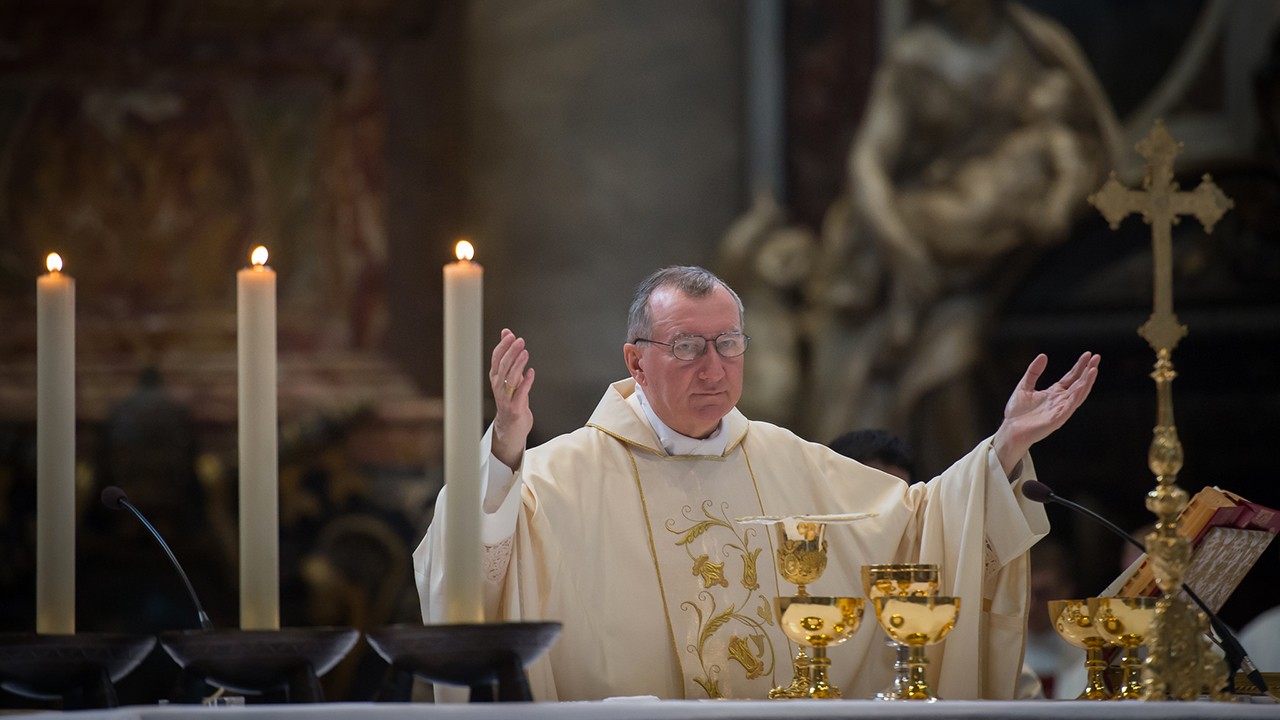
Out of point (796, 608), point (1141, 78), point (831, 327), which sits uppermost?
point (1141, 78)

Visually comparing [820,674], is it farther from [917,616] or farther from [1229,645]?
[1229,645]

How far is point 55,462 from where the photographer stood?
7.03 ft

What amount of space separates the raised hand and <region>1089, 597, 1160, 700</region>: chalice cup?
1.48ft

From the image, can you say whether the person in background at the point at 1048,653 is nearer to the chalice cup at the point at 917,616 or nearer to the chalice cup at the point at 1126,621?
the chalice cup at the point at 1126,621

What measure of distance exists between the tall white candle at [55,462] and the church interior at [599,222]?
5.63 meters

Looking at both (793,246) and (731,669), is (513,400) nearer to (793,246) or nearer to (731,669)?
(731,669)

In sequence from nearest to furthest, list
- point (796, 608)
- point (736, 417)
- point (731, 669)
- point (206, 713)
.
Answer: point (206, 713), point (796, 608), point (731, 669), point (736, 417)

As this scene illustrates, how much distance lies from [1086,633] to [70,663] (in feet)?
6.18

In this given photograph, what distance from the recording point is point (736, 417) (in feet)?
12.7

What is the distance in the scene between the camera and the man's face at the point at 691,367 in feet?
11.8

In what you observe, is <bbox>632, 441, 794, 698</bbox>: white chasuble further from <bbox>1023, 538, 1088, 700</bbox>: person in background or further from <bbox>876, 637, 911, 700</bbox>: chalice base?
<bbox>1023, 538, 1088, 700</bbox>: person in background

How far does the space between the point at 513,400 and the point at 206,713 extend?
92 centimetres

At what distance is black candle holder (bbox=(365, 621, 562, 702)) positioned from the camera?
1.96 m

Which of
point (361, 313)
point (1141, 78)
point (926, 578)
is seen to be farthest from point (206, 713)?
point (1141, 78)
